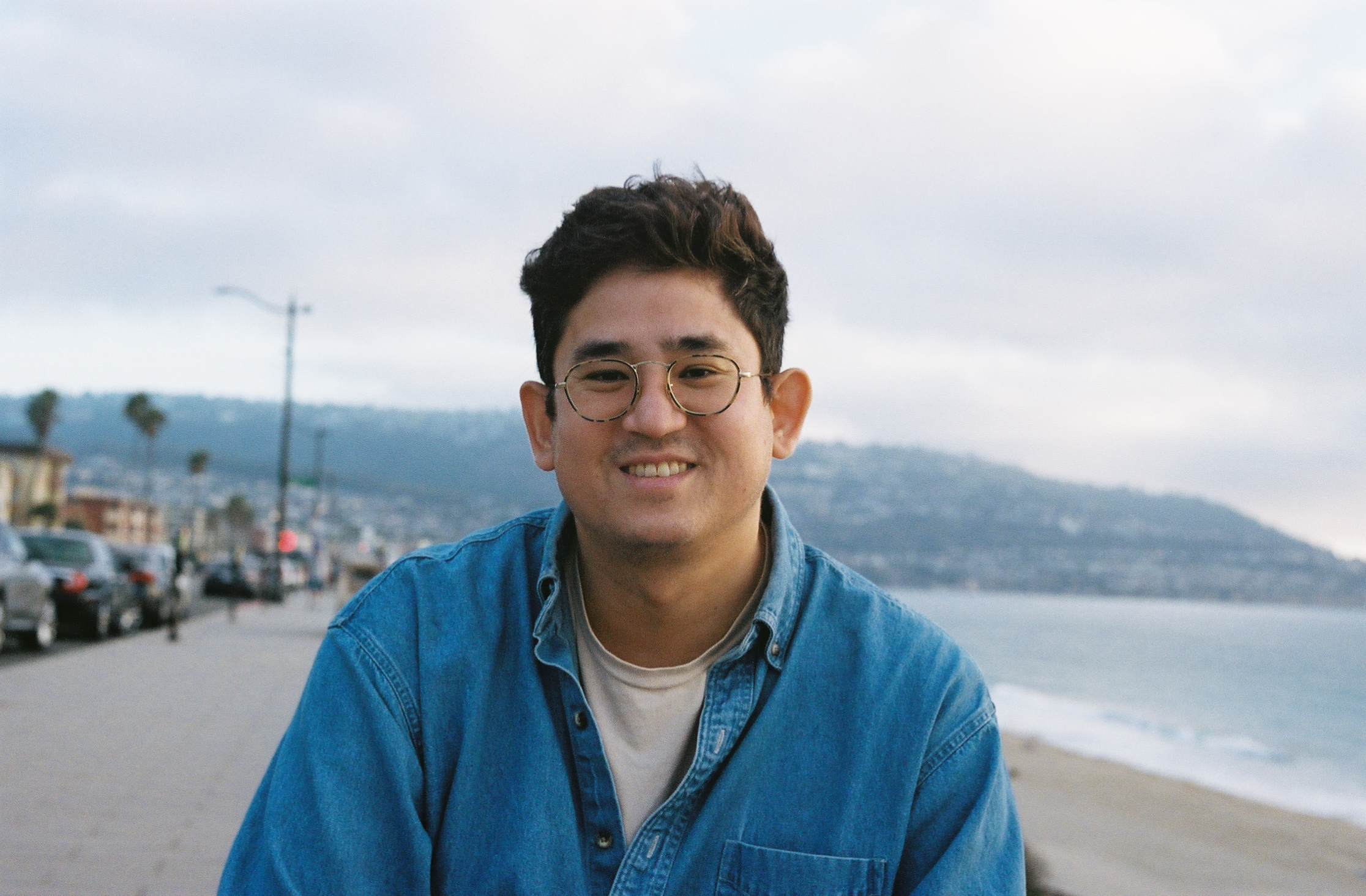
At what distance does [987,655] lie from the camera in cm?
7519

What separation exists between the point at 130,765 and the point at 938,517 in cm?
17343

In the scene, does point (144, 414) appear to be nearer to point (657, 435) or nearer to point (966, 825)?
point (657, 435)

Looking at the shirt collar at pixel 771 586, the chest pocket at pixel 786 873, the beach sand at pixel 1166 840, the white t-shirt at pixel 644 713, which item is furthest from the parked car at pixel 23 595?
the chest pocket at pixel 786 873

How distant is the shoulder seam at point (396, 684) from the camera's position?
219 cm

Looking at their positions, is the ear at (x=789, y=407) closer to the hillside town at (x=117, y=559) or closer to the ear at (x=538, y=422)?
the ear at (x=538, y=422)

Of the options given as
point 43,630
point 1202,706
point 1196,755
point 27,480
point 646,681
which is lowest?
point 1202,706

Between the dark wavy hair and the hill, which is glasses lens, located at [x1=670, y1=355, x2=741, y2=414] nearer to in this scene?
the dark wavy hair

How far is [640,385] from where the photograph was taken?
7.72ft

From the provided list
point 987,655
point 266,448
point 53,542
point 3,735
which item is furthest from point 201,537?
point 3,735

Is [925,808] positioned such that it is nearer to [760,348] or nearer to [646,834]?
[646,834]

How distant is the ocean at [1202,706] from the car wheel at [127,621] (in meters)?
14.0

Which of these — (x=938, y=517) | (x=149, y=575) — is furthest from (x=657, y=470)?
(x=938, y=517)

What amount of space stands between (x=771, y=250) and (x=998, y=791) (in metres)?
1.13

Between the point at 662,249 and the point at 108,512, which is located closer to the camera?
the point at 662,249
